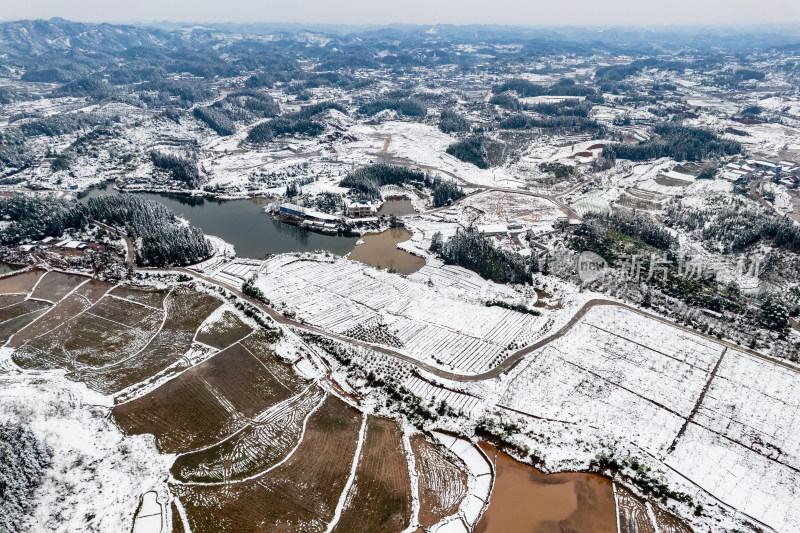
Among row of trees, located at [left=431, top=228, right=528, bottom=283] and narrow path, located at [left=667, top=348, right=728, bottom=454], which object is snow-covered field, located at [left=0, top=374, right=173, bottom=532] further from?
row of trees, located at [left=431, top=228, right=528, bottom=283]

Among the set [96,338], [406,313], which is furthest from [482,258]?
[96,338]

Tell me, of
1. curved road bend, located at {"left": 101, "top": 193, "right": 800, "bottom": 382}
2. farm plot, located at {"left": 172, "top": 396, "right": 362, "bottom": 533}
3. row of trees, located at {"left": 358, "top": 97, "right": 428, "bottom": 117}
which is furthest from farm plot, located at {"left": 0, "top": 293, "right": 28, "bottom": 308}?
row of trees, located at {"left": 358, "top": 97, "right": 428, "bottom": 117}

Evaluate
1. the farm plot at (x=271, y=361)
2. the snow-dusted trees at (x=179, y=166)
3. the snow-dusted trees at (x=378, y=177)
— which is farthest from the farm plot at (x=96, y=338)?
the snow-dusted trees at (x=179, y=166)

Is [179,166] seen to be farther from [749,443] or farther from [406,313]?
[749,443]

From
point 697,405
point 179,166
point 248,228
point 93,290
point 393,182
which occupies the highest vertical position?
point 179,166

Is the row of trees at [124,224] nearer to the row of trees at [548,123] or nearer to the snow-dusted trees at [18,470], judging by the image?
the snow-dusted trees at [18,470]
